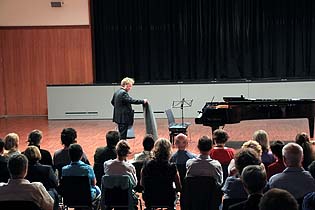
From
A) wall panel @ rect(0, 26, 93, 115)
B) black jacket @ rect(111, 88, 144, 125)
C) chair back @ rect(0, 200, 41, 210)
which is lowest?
chair back @ rect(0, 200, 41, 210)

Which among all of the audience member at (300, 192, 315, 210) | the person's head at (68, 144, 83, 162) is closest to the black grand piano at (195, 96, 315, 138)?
the person's head at (68, 144, 83, 162)

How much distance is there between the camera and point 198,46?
1823 centimetres

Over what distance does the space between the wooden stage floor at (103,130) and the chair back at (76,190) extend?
14.2ft

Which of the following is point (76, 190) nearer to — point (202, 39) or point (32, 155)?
point (32, 155)

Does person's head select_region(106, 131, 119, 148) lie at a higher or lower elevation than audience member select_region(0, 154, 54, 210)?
higher

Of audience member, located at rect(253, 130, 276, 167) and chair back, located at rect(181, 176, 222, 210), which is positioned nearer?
chair back, located at rect(181, 176, 222, 210)

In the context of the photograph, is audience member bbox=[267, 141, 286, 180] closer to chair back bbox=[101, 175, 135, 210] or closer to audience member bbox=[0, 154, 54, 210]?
chair back bbox=[101, 175, 135, 210]

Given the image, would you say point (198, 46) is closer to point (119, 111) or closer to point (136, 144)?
point (136, 144)

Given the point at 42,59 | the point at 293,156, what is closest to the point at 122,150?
the point at 293,156

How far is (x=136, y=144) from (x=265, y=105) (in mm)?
2979

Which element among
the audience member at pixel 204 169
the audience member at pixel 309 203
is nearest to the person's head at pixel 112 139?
the audience member at pixel 204 169

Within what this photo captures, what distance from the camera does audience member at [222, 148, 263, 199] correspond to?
4.91 metres

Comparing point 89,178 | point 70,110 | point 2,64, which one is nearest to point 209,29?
point 70,110

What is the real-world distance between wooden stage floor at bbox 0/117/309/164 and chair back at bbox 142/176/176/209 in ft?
15.0
